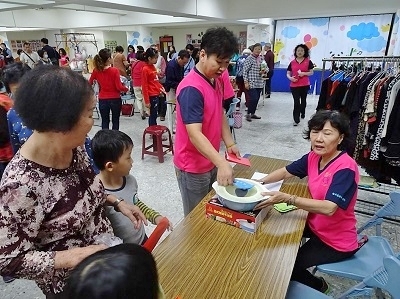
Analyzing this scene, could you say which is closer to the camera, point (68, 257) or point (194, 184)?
point (68, 257)

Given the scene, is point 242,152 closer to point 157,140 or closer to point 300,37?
point 157,140

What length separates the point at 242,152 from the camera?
13.5ft

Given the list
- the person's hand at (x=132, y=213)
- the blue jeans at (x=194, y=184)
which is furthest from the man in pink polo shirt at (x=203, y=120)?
the person's hand at (x=132, y=213)

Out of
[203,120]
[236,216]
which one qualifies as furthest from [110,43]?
[236,216]

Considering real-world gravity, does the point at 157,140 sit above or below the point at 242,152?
above

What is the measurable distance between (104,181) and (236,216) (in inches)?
25.7

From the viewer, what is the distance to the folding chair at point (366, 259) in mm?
1390

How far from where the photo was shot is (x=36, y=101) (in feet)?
2.27

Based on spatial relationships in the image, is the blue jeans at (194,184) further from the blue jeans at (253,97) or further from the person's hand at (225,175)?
the blue jeans at (253,97)

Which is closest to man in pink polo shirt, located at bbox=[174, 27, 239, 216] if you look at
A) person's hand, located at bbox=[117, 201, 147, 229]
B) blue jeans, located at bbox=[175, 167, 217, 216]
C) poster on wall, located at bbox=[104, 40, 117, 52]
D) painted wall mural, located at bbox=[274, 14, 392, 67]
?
blue jeans, located at bbox=[175, 167, 217, 216]

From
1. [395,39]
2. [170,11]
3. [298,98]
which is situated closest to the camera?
[298,98]

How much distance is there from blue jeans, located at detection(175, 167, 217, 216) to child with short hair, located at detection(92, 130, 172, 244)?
345 millimetres

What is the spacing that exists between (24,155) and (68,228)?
0.24 meters

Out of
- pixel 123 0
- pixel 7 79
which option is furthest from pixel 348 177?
pixel 123 0
